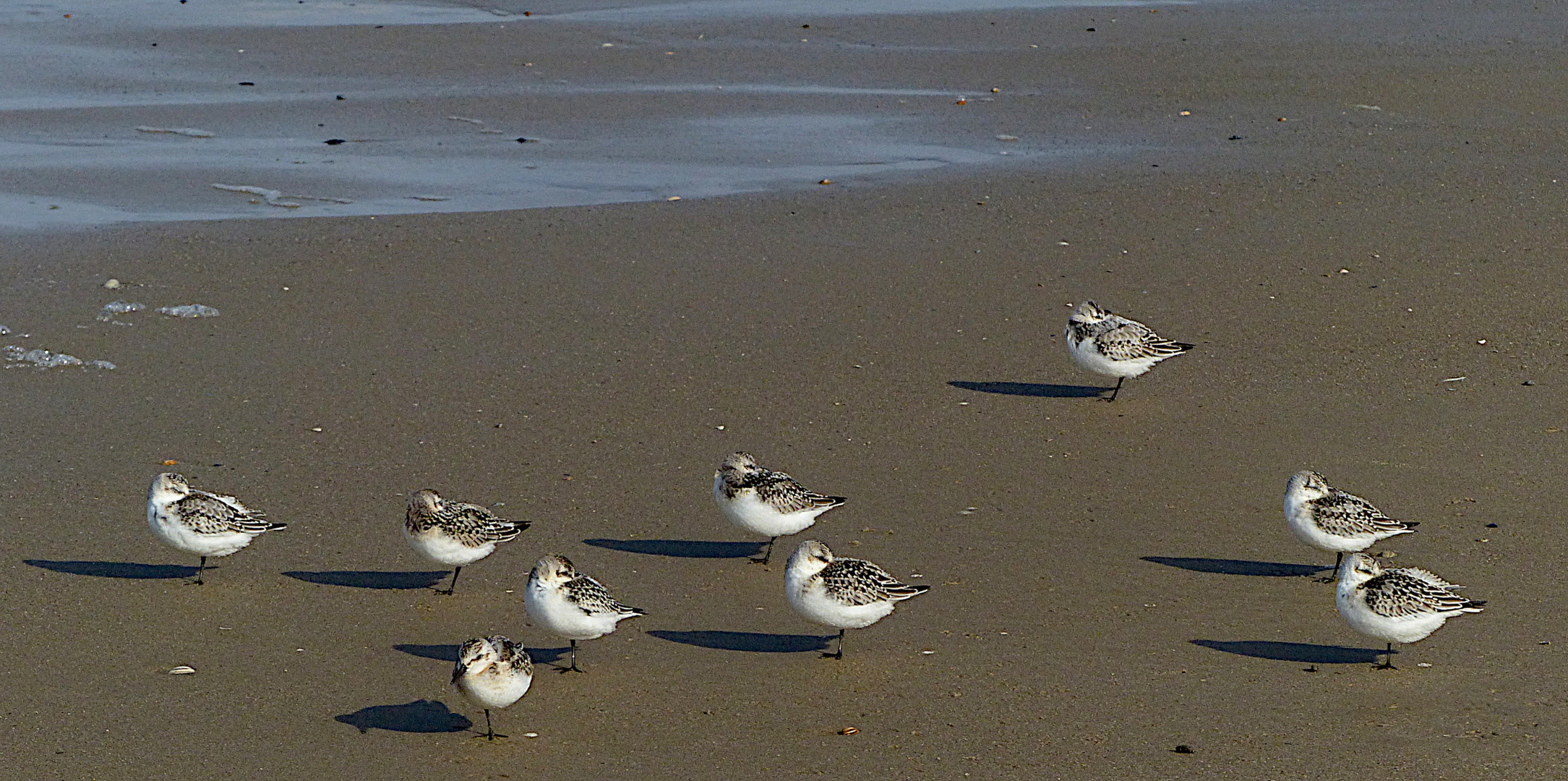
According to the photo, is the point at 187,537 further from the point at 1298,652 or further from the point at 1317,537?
the point at 1317,537

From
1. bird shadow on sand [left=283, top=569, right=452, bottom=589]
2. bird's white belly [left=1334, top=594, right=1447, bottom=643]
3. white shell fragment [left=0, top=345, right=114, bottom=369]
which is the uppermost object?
bird's white belly [left=1334, top=594, right=1447, bottom=643]

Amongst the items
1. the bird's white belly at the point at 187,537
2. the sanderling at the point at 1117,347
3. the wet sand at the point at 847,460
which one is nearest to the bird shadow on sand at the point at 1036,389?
the wet sand at the point at 847,460

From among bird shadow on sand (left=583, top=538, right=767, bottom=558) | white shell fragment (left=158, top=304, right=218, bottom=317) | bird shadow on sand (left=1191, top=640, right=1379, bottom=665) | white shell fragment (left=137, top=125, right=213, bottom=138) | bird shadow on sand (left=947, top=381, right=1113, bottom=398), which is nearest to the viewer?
bird shadow on sand (left=1191, top=640, right=1379, bottom=665)

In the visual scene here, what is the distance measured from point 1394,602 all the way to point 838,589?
7.83 feet

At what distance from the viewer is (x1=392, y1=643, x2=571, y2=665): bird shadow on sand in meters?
8.26

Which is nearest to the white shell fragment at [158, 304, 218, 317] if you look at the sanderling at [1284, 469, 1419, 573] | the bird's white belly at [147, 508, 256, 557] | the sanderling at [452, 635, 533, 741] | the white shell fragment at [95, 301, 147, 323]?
the white shell fragment at [95, 301, 147, 323]

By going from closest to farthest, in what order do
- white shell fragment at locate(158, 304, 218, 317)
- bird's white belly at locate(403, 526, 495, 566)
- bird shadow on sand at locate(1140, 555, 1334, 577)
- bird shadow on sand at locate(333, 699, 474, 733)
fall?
1. bird shadow on sand at locate(333, 699, 474, 733)
2. bird's white belly at locate(403, 526, 495, 566)
3. bird shadow on sand at locate(1140, 555, 1334, 577)
4. white shell fragment at locate(158, 304, 218, 317)

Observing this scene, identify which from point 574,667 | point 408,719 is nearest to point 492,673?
point 408,719

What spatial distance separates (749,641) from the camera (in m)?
8.53

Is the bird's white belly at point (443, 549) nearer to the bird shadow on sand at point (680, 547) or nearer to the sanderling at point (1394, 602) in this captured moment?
the bird shadow on sand at point (680, 547)

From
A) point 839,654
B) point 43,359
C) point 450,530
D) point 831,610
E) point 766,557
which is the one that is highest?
point 450,530

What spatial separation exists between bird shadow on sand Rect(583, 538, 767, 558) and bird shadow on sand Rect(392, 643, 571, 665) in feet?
3.78

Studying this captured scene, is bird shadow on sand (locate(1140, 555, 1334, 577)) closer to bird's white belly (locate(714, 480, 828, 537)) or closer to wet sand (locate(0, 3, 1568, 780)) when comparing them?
wet sand (locate(0, 3, 1568, 780))

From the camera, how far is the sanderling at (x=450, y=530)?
8711 mm
